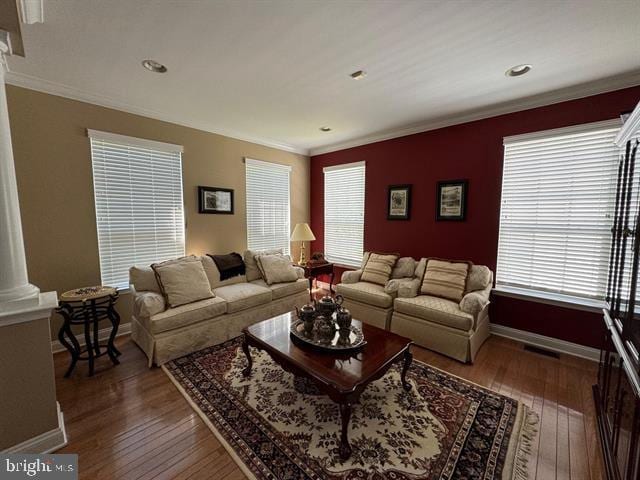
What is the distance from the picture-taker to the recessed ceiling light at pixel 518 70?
2232mm

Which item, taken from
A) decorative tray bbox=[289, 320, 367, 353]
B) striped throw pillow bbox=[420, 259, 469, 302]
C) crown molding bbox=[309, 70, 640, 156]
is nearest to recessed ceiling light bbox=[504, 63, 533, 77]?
crown molding bbox=[309, 70, 640, 156]

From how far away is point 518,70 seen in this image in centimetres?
230

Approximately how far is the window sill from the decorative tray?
→ 7.02 feet

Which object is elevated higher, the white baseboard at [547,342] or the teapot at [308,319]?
the teapot at [308,319]

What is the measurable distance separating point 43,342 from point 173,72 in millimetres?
2310

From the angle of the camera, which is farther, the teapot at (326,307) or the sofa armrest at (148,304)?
the sofa armrest at (148,304)

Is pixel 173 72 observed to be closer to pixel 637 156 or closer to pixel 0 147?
pixel 0 147

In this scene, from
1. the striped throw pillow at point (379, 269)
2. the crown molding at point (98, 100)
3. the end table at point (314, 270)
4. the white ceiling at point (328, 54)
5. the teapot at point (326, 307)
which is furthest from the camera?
the end table at point (314, 270)

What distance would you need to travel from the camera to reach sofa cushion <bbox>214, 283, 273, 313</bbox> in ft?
9.94

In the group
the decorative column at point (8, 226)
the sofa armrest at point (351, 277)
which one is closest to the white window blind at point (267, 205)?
the sofa armrest at point (351, 277)

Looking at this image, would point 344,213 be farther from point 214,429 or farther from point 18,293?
point 18,293

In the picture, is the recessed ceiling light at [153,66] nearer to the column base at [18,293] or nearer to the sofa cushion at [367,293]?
the column base at [18,293]

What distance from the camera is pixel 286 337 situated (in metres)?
2.14

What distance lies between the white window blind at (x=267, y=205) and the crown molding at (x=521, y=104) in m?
1.56
